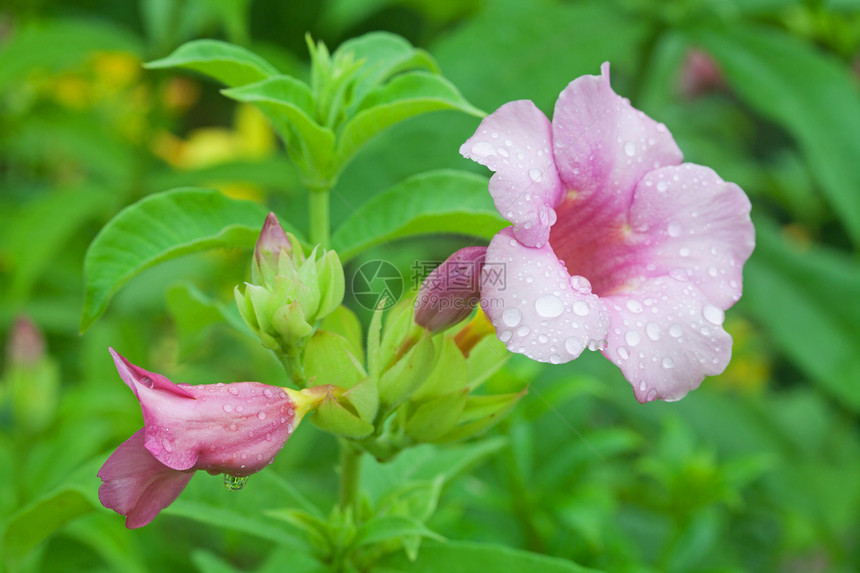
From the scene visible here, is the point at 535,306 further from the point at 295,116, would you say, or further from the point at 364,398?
the point at 295,116

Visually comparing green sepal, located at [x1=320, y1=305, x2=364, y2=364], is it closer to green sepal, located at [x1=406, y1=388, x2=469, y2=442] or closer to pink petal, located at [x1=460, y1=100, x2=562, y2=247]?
green sepal, located at [x1=406, y1=388, x2=469, y2=442]

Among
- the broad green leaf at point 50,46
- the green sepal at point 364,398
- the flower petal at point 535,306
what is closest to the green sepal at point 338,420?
the green sepal at point 364,398

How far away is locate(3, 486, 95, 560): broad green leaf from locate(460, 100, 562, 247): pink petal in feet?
1.26

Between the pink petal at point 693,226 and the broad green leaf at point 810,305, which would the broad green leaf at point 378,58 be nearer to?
the pink petal at point 693,226

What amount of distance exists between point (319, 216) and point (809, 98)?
3.23 feet

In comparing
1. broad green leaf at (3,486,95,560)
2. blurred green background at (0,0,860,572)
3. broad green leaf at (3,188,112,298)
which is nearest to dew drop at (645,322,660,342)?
blurred green background at (0,0,860,572)

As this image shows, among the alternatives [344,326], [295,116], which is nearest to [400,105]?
[295,116]

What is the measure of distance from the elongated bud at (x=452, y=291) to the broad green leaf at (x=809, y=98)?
94 cm

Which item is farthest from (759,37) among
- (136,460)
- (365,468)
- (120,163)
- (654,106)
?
(136,460)

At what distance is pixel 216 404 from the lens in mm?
490

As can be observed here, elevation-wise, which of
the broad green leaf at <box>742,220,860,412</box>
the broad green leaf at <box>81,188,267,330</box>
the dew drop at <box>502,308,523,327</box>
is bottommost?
the broad green leaf at <box>742,220,860,412</box>

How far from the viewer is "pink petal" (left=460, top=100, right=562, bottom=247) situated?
0.51m

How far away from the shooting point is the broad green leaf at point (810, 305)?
1359 mm

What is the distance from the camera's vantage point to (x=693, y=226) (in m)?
0.59
